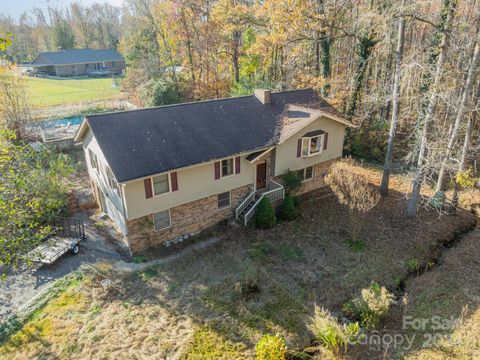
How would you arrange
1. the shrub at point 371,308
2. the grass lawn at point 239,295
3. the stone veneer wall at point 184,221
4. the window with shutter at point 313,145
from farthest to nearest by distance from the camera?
the window with shutter at point 313,145
the stone veneer wall at point 184,221
the shrub at point 371,308
the grass lawn at point 239,295

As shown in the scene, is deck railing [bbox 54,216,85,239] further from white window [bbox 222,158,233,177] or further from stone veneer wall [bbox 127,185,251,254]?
white window [bbox 222,158,233,177]

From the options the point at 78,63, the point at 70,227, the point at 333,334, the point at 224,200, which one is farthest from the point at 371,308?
the point at 78,63

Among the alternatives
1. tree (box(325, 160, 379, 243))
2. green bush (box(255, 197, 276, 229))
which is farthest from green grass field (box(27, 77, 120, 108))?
tree (box(325, 160, 379, 243))

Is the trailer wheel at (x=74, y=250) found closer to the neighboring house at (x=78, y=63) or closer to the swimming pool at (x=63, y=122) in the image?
the swimming pool at (x=63, y=122)

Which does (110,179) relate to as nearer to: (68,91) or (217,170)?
(217,170)

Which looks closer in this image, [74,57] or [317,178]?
[317,178]

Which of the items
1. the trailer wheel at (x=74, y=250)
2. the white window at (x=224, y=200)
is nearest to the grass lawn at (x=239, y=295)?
the white window at (x=224, y=200)
